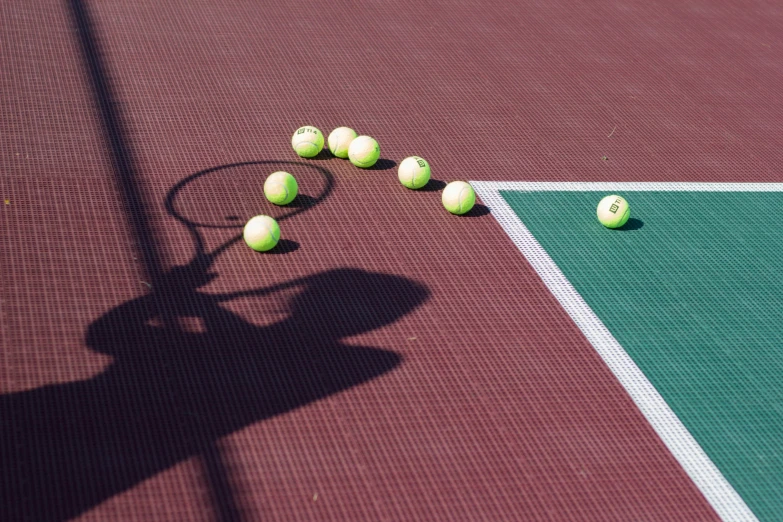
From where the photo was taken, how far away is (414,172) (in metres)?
7.54

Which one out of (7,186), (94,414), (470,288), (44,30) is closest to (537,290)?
(470,288)

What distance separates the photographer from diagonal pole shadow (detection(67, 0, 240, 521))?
4805 millimetres

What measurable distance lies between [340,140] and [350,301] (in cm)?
209

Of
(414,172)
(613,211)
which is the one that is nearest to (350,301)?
(414,172)

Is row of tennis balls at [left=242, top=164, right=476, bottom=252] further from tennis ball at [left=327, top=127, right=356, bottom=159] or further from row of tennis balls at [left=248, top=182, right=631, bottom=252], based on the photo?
tennis ball at [left=327, top=127, right=356, bottom=159]

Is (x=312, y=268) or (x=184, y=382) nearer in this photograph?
(x=184, y=382)

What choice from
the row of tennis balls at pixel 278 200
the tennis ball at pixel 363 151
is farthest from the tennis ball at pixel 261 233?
the tennis ball at pixel 363 151

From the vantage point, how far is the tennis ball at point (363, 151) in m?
7.77

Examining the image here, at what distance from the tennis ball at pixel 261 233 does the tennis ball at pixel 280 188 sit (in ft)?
1.55

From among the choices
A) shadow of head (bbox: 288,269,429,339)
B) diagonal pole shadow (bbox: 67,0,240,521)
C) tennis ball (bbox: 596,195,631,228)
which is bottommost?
diagonal pole shadow (bbox: 67,0,240,521)

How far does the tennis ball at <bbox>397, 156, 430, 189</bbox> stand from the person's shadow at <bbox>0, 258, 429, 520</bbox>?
129 centimetres

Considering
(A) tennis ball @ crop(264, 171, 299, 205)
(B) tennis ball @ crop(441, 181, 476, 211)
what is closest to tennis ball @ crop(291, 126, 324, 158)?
(A) tennis ball @ crop(264, 171, 299, 205)

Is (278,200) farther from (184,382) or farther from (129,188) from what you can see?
(184,382)

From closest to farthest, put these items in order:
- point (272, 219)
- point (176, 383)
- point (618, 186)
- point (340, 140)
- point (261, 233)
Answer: point (176, 383), point (261, 233), point (272, 219), point (340, 140), point (618, 186)
